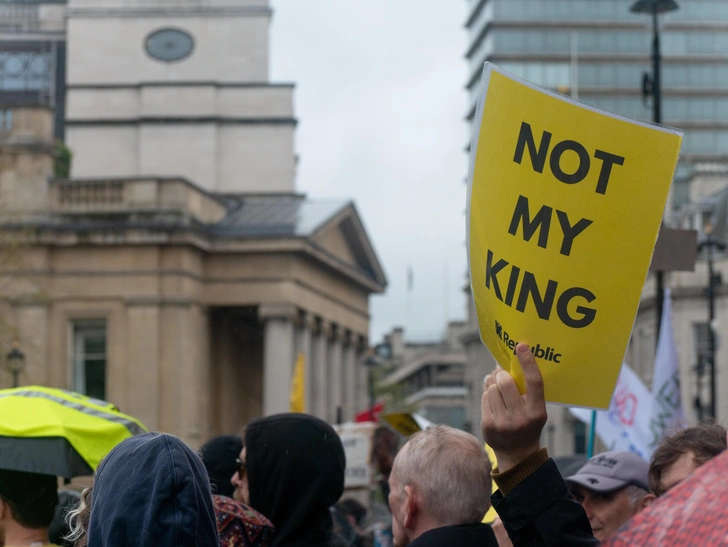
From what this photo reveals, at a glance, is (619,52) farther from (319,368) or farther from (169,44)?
(319,368)

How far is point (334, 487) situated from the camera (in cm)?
532

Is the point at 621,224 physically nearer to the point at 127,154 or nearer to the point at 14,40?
the point at 127,154

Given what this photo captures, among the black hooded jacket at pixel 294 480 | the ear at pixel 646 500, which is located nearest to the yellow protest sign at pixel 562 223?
the ear at pixel 646 500

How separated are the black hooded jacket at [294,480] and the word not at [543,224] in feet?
7.22

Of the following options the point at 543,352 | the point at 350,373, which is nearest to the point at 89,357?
the point at 350,373

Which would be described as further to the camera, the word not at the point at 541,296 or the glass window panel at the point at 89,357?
the glass window panel at the point at 89,357

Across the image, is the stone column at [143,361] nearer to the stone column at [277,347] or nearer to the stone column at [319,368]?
the stone column at [277,347]

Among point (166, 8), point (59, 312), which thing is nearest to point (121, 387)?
point (59, 312)

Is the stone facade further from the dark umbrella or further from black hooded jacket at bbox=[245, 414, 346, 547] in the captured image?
the dark umbrella

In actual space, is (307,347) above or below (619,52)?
below

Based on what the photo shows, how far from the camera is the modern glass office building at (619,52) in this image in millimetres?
101625

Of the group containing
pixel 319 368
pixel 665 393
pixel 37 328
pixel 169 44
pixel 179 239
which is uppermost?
pixel 169 44

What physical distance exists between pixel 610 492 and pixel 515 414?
2320 millimetres

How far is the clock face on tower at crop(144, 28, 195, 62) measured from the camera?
61.1m
